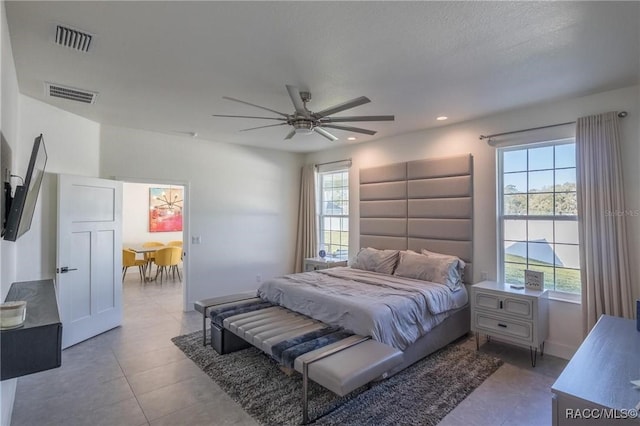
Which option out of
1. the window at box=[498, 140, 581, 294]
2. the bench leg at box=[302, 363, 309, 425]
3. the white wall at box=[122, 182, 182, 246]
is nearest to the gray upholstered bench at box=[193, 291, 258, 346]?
the bench leg at box=[302, 363, 309, 425]

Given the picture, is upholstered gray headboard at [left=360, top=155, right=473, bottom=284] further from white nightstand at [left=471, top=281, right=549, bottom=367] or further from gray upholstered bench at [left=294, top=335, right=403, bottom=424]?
gray upholstered bench at [left=294, top=335, right=403, bottom=424]

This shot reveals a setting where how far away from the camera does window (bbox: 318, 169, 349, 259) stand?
592cm

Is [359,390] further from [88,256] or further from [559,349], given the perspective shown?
[88,256]

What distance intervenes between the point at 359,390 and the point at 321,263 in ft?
9.45

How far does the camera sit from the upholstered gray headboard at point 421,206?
13.5 ft

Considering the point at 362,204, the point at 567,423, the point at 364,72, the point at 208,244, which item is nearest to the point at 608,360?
the point at 567,423

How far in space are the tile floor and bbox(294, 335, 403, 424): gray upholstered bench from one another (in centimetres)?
58

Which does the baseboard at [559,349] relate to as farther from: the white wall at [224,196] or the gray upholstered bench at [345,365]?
the white wall at [224,196]

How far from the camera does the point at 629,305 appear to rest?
2.93 metres

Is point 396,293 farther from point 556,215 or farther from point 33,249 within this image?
point 33,249

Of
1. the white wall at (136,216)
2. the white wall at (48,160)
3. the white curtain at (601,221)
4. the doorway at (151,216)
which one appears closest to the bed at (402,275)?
the white curtain at (601,221)

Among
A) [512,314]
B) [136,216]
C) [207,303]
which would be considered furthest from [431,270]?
[136,216]

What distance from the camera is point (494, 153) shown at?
3.94m

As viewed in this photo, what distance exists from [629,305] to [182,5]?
→ 14.4 ft
